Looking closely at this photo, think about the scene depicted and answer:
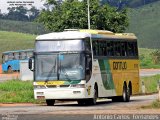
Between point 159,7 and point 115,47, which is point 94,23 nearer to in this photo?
point 115,47

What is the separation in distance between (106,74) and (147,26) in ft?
430

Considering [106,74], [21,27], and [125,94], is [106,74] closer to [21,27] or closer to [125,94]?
[125,94]

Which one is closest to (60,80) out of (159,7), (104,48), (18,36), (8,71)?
(104,48)

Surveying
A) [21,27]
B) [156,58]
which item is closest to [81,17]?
[156,58]

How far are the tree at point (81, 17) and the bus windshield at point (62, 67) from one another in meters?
29.0

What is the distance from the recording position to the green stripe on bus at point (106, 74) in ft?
108

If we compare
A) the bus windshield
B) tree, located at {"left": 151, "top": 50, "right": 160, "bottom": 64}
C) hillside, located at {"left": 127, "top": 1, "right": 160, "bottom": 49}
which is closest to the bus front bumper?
the bus windshield

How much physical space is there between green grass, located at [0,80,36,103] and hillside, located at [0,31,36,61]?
6436 centimetres

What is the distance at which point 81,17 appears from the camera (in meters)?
60.5

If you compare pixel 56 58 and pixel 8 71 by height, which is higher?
pixel 56 58

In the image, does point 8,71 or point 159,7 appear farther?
point 159,7

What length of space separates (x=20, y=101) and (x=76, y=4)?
88.4 ft

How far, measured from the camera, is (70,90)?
30094mm

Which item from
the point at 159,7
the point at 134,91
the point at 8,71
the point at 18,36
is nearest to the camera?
the point at 134,91
